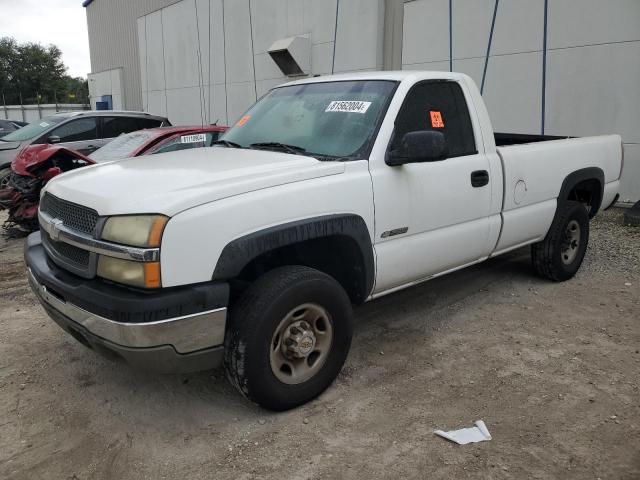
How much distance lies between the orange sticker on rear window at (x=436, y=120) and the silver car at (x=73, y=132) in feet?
22.6

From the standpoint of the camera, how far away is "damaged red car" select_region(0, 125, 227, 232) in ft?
22.4

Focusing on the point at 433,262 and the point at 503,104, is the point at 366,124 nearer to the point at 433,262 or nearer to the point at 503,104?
the point at 433,262

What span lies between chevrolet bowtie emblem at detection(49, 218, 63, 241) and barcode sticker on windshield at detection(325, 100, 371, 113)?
72.6 inches

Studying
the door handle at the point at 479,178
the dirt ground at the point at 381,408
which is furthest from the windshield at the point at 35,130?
the door handle at the point at 479,178

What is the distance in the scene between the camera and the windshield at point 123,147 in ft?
23.3

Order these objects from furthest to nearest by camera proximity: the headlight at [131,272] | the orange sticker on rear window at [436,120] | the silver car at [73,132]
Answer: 1. the silver car at [73,132]
2. the orange sticker on rear window at [436,120]
3. the headlight at [131,272]

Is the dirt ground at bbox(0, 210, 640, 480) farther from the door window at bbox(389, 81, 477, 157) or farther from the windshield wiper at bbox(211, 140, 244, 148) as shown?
the windshield wiper at bbox(211, 140, 244, 148)

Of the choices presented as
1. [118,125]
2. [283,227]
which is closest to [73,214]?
[283,227]

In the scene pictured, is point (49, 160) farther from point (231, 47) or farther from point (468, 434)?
point (231, 47)

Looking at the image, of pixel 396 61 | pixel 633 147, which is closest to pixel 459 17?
pixel 396 61

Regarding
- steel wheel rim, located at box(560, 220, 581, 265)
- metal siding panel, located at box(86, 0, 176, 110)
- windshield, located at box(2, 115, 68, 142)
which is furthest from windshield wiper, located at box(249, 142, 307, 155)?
metal siding panel, located at box(86, 0, 176, 110)

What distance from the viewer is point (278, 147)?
3695mm

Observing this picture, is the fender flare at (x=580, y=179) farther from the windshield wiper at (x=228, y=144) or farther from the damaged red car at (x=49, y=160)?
the damaged red car at (x=49, y=160)

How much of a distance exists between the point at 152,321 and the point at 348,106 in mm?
1972
